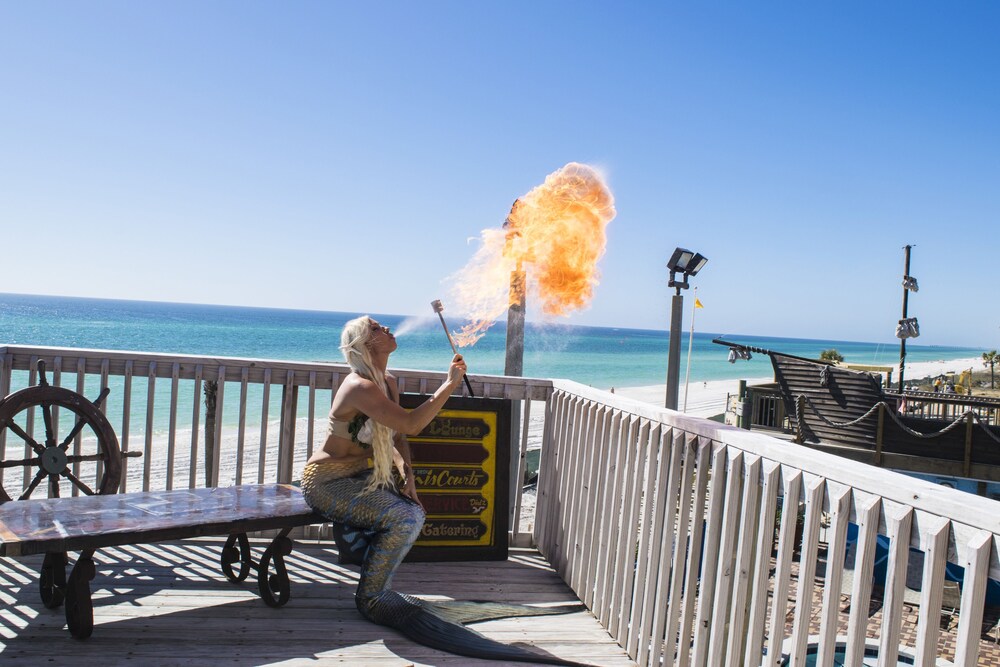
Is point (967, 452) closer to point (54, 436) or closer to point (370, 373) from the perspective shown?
point (370, 373)

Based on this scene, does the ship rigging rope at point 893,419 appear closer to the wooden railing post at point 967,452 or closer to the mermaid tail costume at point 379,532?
the wooden railing post at point 967,452

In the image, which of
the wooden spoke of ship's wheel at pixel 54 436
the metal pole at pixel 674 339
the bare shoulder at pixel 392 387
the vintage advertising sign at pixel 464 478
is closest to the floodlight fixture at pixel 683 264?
the metal pole at pixel 674 339

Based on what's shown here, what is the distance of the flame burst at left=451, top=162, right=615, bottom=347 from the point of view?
522 centimetres

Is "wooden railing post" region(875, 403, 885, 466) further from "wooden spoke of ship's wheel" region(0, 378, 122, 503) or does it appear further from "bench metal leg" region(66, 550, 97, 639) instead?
"bench metal leg" region(66, 550, 97, 639)

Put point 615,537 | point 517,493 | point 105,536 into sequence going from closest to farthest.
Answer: point 105,536 < point 615,537 < point 517,493

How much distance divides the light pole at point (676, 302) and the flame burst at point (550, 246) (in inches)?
85.0

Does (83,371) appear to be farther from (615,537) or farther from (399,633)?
(615,537)

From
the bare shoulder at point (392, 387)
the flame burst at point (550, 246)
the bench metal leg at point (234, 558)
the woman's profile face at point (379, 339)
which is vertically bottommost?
the bench metal leg at point (234, 558)

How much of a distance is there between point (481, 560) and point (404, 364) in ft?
164

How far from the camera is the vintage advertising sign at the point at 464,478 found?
4.32m

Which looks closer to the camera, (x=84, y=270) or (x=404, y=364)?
(x=404, y=364)

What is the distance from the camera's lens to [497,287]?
5344mm

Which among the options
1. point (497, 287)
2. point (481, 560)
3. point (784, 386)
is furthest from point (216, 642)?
point (784, 386)

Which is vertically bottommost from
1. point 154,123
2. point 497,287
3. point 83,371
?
point 83,371
